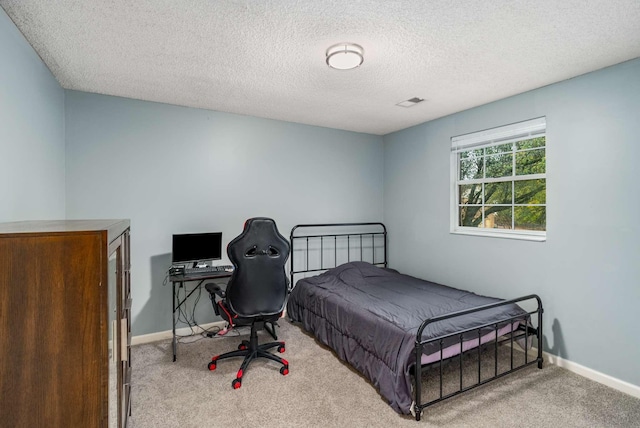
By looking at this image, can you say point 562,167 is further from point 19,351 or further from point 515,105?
point 19,351

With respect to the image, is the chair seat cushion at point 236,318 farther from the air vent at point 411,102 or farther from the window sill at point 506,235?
the air vent at point 411,102

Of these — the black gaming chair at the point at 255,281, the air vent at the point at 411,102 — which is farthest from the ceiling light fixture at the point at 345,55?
the black gaming chair at the point at 255,281

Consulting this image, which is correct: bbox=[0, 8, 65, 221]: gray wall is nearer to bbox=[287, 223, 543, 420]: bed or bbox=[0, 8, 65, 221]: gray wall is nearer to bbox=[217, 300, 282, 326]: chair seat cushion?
bbox=[217, 300, 282, 326]: chair seat cushion

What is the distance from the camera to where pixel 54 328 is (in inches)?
38.6

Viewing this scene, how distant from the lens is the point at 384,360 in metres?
2.31

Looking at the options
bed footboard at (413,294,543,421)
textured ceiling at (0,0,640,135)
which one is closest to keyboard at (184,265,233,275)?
textured ceiling at (0,0,640,135)

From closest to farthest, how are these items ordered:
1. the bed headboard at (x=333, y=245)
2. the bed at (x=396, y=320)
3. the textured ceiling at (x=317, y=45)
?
the textured ceiling at (x=317, y=45), the bed at (x=396, y=320), the bed headboard at (x=333, y=245)

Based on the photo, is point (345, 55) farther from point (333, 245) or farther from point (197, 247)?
point (333, 245)

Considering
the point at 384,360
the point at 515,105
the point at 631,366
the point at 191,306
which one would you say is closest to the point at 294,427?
the point at 384,360

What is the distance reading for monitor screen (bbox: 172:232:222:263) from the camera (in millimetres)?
3143

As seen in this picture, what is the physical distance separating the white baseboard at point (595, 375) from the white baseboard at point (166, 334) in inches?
128

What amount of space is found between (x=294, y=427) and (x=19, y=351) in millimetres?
1608

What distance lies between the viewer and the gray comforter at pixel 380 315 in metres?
2.23

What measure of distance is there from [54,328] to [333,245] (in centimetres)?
354
